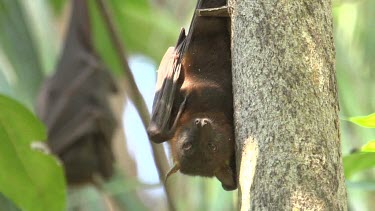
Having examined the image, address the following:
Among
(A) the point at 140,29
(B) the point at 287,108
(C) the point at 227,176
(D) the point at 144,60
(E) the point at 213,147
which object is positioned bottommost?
(D) the point at 144,60

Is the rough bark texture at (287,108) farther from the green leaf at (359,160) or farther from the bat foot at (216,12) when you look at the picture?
the green leaf at (359,160)

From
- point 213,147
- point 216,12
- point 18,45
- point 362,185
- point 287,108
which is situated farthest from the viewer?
point 18,45

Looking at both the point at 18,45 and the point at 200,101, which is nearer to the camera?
the point at 200,101

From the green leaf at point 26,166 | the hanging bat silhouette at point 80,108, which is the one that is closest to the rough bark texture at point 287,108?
the green leaf at point 26,166

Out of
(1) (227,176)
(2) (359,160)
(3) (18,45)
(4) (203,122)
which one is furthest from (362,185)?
(3) (18,45)

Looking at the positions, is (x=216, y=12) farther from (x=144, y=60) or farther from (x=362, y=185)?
(x=144, y=60)

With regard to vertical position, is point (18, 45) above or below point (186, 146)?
below

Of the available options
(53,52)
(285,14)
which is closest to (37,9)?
(53,52)

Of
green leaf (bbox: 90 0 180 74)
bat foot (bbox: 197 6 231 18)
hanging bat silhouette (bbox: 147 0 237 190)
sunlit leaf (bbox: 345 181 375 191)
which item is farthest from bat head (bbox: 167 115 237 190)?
green leaf (bbox: 90 0 180 74)
